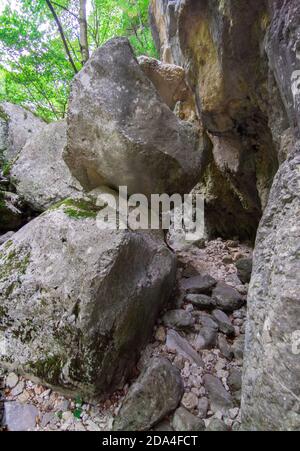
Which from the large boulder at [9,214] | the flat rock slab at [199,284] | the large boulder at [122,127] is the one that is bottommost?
the flat rock slab at [199,284]

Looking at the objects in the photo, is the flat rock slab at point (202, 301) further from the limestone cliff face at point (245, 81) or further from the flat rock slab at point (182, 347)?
the limestone cliff face at point (245, 81)

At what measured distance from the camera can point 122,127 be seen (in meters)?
3.15

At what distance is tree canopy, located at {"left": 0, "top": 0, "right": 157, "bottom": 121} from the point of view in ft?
24.7

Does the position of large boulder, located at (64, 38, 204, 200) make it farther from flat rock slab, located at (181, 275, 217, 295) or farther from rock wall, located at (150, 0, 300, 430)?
flat rock slab, located at (181, 275, 217, 295)

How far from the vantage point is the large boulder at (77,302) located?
2.24m

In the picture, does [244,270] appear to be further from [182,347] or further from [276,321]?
[276,321]

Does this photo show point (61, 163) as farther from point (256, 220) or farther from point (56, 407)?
point (56, 407)

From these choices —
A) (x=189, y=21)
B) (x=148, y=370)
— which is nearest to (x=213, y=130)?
(x=189, y=21)

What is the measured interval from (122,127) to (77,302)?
6.86 ft

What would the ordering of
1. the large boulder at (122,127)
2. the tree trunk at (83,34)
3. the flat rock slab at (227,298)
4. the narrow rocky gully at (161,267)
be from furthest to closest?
the tree trunk at (83,34) → the flat rock slab at (227,298) → the large boulder at (122,127) → the narrow rocky gully at (161,267)

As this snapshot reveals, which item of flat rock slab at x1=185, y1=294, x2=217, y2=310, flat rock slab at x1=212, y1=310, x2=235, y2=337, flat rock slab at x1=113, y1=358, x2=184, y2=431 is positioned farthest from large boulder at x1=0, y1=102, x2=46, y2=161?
flat rock slab at x1=113, y1=358, x2=184, y2=431

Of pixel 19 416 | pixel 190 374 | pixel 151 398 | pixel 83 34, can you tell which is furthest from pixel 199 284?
pixel 83 34

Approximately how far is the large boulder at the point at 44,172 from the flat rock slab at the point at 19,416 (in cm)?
386

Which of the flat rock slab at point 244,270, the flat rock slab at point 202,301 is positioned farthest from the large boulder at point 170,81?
the flat rock slab at point 202,301
